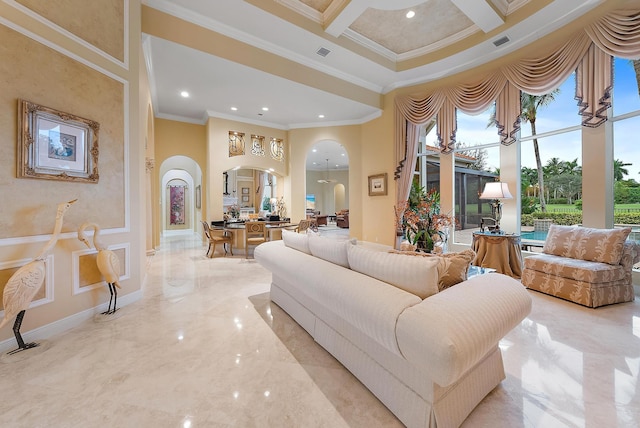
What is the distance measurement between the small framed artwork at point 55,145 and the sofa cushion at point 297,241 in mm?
2087

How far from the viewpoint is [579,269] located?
118 inches

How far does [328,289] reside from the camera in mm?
1819

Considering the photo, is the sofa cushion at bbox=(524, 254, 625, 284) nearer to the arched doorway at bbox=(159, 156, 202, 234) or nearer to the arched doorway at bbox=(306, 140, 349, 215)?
the arched doorway at bbox=(159, 156, 202, 234)

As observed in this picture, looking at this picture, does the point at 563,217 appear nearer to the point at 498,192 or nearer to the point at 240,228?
the point at 498,192

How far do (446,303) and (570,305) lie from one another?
289 cm

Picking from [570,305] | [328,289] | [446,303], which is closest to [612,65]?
[570,305]

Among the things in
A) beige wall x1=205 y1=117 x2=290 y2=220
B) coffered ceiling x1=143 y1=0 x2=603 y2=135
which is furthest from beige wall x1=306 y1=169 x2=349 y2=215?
coffered ceiling x1=143 y1=0 x2=603 y2=135

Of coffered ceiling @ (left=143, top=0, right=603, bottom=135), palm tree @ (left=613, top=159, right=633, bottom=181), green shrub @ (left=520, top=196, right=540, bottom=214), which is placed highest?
coffered ceiling @ (left=143, top=0, right=603, bottom=135)

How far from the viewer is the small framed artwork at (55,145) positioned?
2215 mm

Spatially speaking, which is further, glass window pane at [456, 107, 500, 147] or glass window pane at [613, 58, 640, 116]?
glass window pane at [456, 107, 500, 147]

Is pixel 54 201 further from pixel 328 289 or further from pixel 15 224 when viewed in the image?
pixel 328 289

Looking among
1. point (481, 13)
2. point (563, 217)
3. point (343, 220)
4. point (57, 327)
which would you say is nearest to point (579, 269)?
point (563, 217)

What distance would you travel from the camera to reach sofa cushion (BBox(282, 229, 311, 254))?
8.36ft

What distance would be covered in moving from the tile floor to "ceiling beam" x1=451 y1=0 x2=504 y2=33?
4.12m
